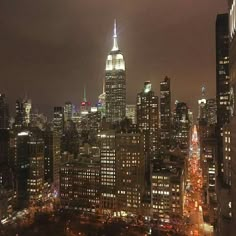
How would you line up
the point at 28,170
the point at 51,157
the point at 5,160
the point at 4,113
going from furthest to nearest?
the point at 4,113 → the point at 51,157 → the point at 5,160 → the point at 28,170

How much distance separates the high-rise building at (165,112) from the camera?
41.1 m

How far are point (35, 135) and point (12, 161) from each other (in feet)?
10.2

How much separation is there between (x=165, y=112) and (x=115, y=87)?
7.55 metres

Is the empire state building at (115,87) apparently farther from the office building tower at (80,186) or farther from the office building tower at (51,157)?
the office building tower at (80,186)

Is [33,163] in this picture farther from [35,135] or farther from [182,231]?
[182,231]

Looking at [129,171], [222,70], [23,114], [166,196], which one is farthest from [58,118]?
[166,196]

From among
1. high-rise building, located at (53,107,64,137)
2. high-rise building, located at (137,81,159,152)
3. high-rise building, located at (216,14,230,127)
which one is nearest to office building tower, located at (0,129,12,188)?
high-rise building, located at (53,107,64,137)

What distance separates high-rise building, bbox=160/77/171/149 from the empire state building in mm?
5331

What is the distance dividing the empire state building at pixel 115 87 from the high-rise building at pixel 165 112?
5331 mm

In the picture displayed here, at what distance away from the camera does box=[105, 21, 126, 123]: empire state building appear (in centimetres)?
4175

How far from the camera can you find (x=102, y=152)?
20.5 metres

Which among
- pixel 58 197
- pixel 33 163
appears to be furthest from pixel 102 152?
pixel 33 163

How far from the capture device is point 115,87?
138ft

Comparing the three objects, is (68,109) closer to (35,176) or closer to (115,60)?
(115,60)
